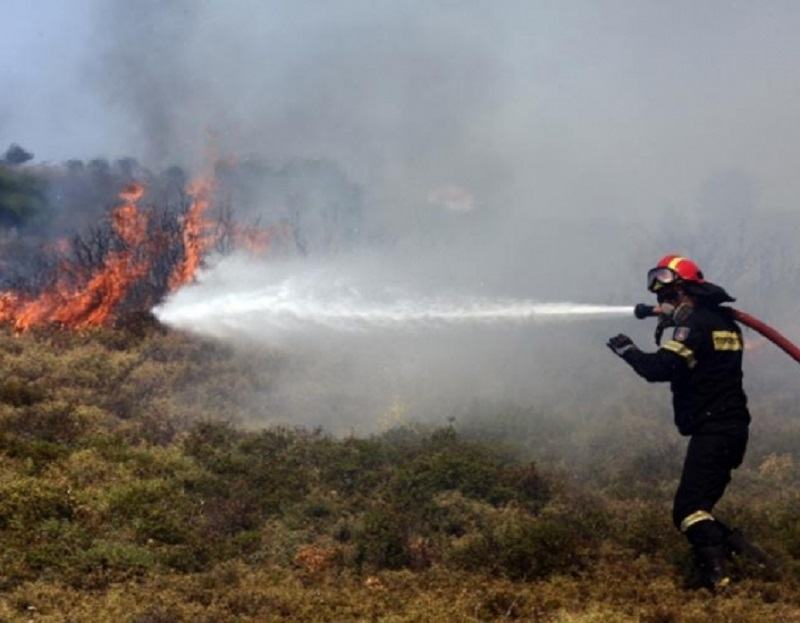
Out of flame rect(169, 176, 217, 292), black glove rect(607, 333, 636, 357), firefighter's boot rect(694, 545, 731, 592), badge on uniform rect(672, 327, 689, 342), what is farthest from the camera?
flame rect(169, 176, 217, 292)

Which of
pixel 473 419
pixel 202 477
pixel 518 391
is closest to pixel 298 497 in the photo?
pixel 202 477

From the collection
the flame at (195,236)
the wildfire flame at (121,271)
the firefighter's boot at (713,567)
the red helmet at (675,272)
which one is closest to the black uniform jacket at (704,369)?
the red helmet at (675,272)

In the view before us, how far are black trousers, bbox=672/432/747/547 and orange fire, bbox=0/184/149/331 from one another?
1222 cm

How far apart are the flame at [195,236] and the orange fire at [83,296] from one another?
91cm

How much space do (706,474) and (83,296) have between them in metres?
13.7

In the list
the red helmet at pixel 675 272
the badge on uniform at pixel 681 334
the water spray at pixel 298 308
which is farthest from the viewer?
the water spray at pixel 298 308

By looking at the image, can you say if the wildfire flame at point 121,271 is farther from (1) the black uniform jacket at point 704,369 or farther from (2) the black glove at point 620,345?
(1) the black uniform jacket at point 704,369

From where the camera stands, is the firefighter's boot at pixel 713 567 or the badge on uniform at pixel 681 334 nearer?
the firefighter's boot at pixel 713 567

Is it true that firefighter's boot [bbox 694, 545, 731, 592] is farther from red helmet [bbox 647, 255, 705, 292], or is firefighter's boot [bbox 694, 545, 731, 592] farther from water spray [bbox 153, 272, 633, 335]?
water spray [bbox 153, 272, 633, 335]

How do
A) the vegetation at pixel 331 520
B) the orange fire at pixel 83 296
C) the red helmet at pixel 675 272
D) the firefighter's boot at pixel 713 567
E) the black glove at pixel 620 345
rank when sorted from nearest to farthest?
the vegetation at pixel 331 520
the firefighter's boot at pixel 713 567
the black glove at pixel 620 345
the red helmet at pixel 675 272
the orange fire at pixel 83 296

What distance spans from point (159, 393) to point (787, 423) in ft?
31.2

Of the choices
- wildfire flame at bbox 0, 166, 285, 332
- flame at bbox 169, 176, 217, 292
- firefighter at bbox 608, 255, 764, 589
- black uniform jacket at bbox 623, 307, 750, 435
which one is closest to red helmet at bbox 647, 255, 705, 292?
firefighter at bbox 608, 255, 764, 589

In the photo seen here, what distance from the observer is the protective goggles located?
7.50 m

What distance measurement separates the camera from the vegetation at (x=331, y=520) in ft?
20.8
